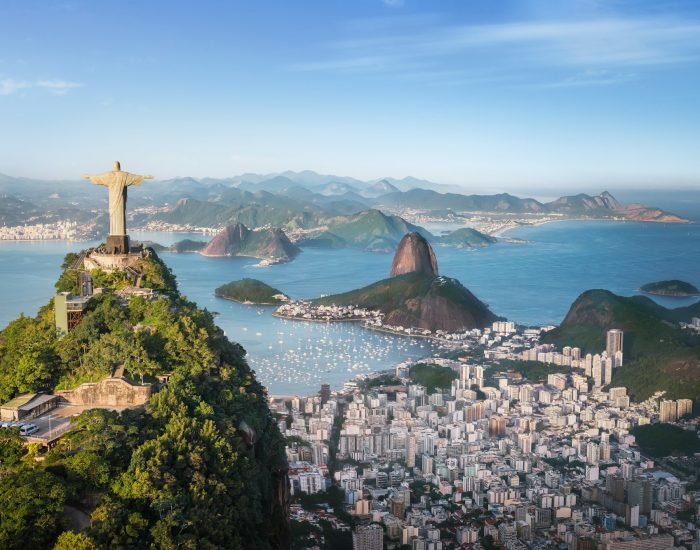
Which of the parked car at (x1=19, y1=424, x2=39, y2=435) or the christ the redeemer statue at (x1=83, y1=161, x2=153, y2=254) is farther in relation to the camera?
the christ the redeemer statue at (x1=83, y1=161, x2=153, y2=254)

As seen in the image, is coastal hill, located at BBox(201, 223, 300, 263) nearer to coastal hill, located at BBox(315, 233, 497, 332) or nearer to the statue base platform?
coastal hill, located at BBox(315, 233, 497, 332)

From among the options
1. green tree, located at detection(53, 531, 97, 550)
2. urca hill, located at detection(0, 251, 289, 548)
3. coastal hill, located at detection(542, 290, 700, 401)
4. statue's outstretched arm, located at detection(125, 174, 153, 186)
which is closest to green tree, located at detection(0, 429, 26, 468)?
urca hill, located at detection(0, 251, 289, 548)

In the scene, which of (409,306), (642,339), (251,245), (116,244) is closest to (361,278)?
(409,306)

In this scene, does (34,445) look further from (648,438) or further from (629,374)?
(629,374)

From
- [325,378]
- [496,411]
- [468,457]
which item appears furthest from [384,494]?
[325,378]

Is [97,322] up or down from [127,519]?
up

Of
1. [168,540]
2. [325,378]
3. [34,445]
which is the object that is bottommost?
[325,378]
